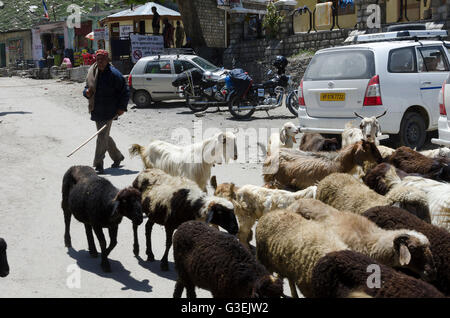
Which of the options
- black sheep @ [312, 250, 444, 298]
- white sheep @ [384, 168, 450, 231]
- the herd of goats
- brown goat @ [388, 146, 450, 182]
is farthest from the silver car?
black sheep @ [312, 250, 444, 298]

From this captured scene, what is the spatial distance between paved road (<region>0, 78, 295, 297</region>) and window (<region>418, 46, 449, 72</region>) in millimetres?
3820

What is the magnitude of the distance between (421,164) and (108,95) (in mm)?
6140

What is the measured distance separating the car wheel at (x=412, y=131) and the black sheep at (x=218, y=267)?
6506 mm

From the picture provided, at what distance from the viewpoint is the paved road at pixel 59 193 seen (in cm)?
549

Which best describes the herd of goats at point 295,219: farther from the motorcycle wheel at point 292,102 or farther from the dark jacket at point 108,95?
the motorcycle wheel at point 292,102

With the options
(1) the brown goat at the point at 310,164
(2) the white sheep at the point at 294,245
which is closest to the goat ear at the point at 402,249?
(2) the white sheep at the point at 294,245

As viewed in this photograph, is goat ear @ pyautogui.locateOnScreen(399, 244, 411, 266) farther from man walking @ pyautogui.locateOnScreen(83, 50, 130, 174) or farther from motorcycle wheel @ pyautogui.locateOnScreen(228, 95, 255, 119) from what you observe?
motorcycle wheel @ pyautogui.locateOnScreen(228, 95, 255, 119)

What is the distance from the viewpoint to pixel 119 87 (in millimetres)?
10555

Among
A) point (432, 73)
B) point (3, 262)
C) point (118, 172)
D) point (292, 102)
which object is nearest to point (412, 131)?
point (432, 73)

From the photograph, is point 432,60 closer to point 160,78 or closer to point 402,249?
point 402,249

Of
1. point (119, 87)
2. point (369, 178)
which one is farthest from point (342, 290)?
point (119, 87)
